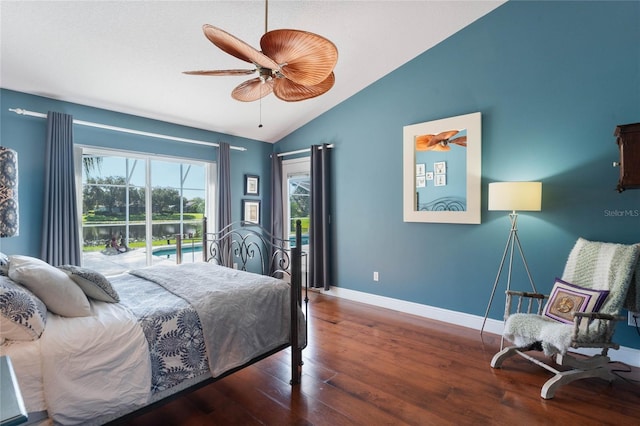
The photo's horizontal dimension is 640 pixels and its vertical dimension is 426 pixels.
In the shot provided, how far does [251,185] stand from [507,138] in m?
3.60

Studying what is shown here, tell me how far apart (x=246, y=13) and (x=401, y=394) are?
3.20 metres

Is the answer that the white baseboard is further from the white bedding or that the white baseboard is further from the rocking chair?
the white bedding

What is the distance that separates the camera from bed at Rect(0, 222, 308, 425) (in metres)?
1.33

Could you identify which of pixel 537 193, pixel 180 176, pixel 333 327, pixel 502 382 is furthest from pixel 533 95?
pixel 180 176

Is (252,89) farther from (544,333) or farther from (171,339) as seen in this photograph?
(544,333)

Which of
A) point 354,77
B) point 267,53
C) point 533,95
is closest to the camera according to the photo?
point 267,53

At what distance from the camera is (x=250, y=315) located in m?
2.07

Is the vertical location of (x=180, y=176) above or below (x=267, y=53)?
below

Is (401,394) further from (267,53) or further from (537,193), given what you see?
(267,53)

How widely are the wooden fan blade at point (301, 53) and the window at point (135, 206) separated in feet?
9.37

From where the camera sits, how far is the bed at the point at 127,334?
52.3 inches

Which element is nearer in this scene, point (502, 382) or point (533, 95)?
point (502, 382)

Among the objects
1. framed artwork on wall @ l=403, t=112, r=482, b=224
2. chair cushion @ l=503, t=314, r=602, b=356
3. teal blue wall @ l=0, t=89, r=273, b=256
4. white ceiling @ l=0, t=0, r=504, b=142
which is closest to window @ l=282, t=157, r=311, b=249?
teal blue wall @ l=0, t=89, r=273, b=256

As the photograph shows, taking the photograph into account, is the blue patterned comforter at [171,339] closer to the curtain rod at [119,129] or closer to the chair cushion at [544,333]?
the chair cushion at [544,333]
